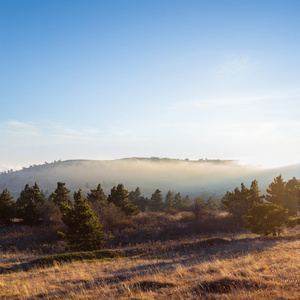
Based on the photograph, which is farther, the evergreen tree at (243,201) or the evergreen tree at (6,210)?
the evergreen tree at (6,210)

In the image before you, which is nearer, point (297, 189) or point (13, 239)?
point (13, 239)

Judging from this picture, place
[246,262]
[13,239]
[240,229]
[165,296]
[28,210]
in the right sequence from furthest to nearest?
[28,210]
[240,229]
[13,239]
[246,262]
[165,296]

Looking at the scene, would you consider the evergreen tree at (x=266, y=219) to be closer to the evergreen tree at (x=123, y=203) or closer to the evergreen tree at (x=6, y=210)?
the evergreen tree at (x=123, y=203)

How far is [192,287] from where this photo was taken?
7855 mm

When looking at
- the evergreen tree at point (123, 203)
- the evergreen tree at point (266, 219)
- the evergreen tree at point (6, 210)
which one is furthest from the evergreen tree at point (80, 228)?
the evergreen tree at point (6, 210)

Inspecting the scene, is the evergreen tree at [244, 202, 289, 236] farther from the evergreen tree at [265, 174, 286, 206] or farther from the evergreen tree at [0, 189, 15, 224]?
the evergreen tree at [0, 189, 15, 224]

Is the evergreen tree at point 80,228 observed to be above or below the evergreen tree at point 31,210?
above

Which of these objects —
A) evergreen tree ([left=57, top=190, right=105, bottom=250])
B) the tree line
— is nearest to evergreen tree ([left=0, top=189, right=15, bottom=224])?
evergreen tree ([left=57, top=190, right=105, bottom=250])

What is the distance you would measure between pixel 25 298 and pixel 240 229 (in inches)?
1563

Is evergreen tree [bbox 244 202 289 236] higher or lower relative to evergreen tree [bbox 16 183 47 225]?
higher

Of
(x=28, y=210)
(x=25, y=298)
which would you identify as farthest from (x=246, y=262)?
(x=28, y=210)

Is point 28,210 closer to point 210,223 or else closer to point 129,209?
point 129,209

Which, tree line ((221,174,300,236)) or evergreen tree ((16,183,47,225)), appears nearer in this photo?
tree line ((221,174,300,236))

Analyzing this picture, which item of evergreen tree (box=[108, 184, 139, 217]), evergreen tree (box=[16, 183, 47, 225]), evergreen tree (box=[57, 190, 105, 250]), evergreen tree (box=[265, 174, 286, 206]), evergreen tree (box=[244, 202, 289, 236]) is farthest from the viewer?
evergreen tree (box=[108, 184, 139, 217])
